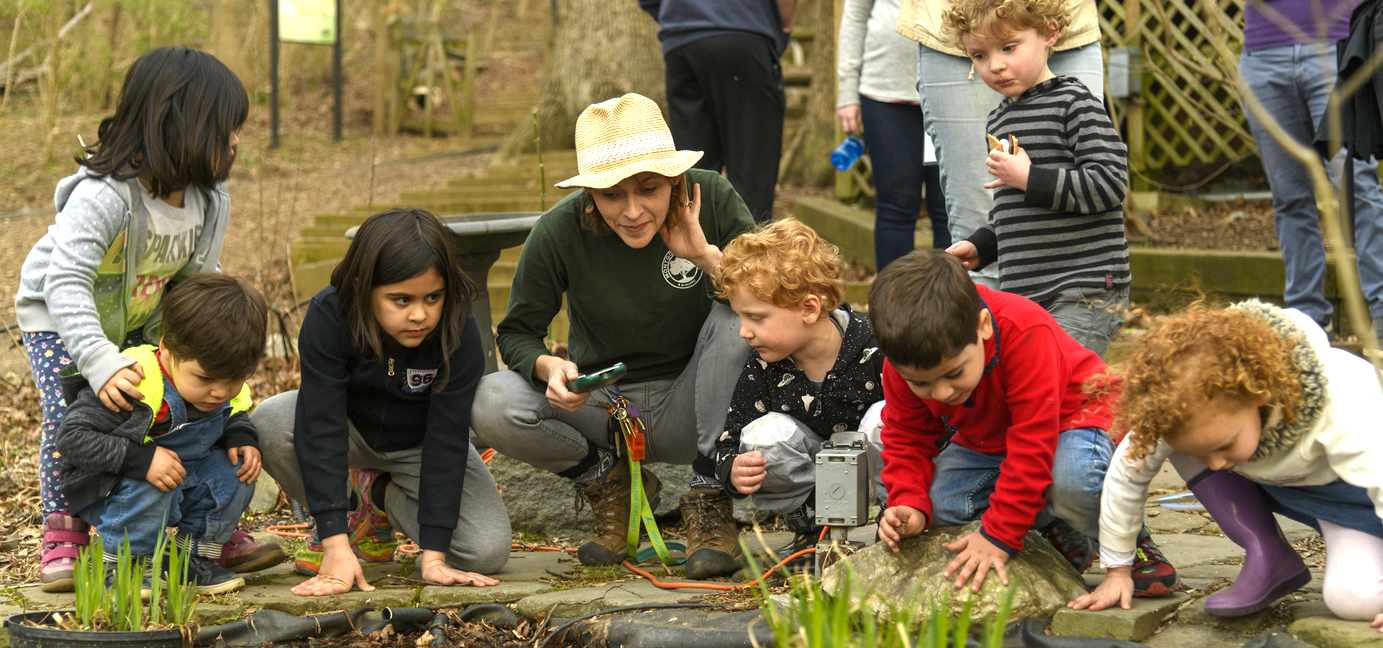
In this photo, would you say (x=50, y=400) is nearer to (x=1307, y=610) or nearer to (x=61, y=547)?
(x=61, y=547)

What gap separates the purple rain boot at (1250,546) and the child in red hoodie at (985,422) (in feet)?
Answer: 0.47

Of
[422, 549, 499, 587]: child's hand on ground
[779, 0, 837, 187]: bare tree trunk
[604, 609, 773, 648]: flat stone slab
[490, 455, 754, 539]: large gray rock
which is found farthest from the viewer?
[779, 0, 837, 187]: bare tree trunk

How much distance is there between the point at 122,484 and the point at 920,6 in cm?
249

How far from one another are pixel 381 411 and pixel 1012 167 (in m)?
1.66

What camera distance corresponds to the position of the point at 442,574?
2.72 meters

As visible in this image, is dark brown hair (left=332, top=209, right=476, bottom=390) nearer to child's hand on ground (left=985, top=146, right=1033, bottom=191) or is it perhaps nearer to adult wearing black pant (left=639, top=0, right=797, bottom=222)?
child's hand on ground (left=985, top=146, right=1033, bottom=191)

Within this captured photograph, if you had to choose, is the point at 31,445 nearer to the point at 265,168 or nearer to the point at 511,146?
the point at 511,146

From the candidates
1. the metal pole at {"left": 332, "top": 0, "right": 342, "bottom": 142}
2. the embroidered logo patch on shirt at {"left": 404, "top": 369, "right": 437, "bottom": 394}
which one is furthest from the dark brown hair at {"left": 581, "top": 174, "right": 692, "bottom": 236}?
the metal pole at {"left": 332, "top": 0, "right": 342, "bottom": 142}

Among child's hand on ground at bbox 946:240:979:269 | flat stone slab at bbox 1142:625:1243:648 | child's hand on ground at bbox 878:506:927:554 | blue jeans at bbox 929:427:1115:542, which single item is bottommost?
flat stone slab at bbox 1142:625:1243:648

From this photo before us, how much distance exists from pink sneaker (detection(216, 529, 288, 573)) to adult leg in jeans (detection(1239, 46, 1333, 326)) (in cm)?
351

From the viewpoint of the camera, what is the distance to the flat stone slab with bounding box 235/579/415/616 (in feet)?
8.41

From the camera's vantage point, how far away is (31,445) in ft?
14.7

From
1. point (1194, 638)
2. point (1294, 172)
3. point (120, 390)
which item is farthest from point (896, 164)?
point (120, 390)

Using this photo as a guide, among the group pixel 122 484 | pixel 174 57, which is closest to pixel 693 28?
pixel 174 57
